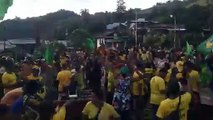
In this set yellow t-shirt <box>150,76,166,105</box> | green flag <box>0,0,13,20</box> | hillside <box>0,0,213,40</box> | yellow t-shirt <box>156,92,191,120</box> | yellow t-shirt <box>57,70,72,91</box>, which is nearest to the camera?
yellow t-shirt <box>156,92,191,120</box>

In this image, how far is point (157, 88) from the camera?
1243cm

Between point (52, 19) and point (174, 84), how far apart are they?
99184mm

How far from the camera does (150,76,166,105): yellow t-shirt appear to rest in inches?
484

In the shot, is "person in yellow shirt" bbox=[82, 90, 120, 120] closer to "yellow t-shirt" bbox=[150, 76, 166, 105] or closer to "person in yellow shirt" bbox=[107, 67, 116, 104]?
"yellow t-shirt" bbox=[150, 76, 166, 105]

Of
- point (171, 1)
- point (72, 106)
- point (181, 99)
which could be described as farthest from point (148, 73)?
point (171, 1)

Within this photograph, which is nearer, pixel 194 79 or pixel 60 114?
pixel 60 114

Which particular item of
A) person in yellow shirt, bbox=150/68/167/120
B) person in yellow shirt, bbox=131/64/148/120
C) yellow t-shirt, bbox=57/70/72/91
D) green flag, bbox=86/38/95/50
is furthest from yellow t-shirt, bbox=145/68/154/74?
green flag, bbox=86/38/95/50

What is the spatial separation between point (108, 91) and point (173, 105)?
6149 mm

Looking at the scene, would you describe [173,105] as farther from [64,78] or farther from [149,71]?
[64,78]

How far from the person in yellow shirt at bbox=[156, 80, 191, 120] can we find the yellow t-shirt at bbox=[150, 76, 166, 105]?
2.93 meters

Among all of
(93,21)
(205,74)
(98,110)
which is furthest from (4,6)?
(93,21)

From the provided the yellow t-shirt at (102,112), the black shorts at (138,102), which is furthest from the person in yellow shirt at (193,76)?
the yellow t-shirt at (102,112)

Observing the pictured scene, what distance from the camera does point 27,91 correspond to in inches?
375

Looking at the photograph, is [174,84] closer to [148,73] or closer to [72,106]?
[72,106]
